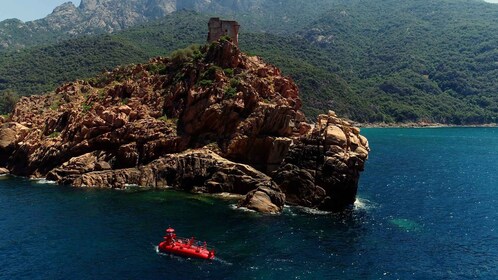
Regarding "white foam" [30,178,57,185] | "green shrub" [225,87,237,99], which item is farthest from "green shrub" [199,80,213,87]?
"white foam" [30,178,57,185]

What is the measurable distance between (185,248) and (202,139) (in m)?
44.0

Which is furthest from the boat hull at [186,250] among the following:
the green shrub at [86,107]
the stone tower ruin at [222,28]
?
the stone tower ruin at [222,28]

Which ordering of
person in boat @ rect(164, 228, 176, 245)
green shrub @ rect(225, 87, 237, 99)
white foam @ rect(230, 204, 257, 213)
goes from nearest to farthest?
person in boat @ rect(164, 228, 176, 245) → white foam @ rect(230, 204, 257, 213) → green shrub @ rect(225, 87, 237, 99)

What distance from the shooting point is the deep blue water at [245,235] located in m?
53.5

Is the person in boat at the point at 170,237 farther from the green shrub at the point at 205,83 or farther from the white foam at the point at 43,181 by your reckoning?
the green shrub at the point at 205,83

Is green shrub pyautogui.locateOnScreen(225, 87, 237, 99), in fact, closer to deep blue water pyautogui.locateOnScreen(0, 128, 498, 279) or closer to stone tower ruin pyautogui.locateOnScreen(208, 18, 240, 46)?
deep blue water pyautogui.locateOnScreen(0, 128, 498, 279)

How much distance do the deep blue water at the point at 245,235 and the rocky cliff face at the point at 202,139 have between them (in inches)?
216

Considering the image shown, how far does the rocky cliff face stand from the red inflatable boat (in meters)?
19.8

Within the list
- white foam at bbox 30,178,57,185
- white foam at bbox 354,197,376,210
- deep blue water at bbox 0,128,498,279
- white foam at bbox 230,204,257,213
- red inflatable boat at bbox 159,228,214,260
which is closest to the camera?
deep blue water at bbox 0,128,498,279

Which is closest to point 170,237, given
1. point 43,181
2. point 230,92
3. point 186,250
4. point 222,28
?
point 186,250

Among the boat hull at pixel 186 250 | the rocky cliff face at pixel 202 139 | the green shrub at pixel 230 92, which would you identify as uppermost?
the green shrub at pixel 230 92

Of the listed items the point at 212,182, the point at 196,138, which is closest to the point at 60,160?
the point at 196,138

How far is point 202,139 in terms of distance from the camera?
99312 millimetres

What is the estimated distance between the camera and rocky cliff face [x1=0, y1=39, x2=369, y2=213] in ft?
271
